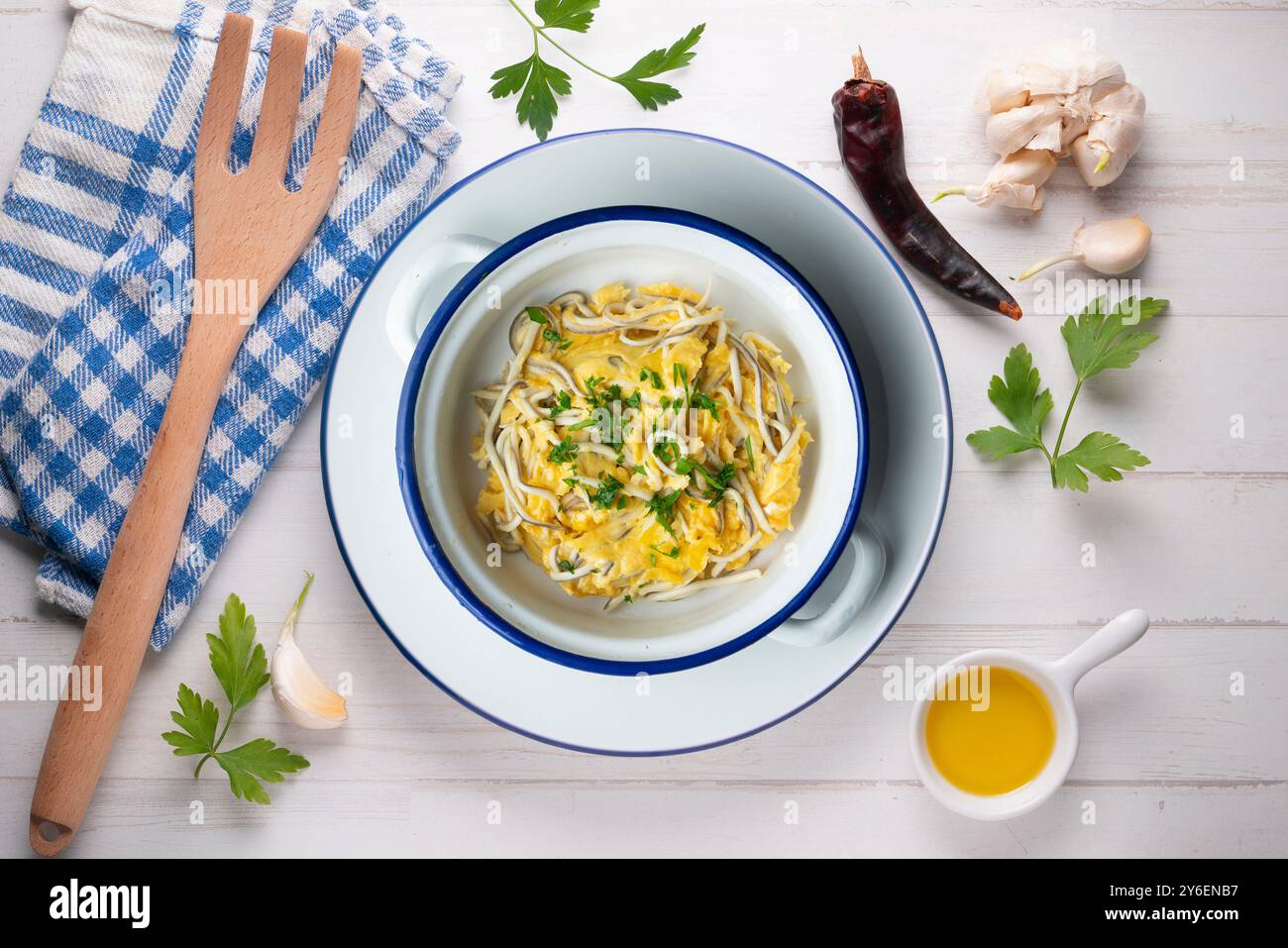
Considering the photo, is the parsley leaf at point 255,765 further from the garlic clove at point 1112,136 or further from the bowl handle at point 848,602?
the garlic clove at point 1112,136

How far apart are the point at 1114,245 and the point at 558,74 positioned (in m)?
1.26

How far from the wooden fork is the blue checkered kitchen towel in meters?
0.05

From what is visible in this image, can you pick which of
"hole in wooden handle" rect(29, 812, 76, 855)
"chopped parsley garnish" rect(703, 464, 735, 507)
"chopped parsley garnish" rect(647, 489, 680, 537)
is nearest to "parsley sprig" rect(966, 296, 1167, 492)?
"chopped parsley garnish" rect(703, 464, 735, 507)

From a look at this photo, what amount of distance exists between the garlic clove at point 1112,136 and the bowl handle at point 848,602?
37.5 inches

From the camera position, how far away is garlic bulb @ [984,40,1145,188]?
1.95 meters

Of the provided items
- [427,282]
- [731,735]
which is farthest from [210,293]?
[731,735]

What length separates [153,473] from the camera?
189 cm

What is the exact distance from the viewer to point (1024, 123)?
1.95m

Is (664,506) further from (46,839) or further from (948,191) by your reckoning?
(46,839)

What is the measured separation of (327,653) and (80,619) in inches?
21.5

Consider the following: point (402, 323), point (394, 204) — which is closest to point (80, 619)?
point (402, 323)

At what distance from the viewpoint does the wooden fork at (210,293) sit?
188 cm
